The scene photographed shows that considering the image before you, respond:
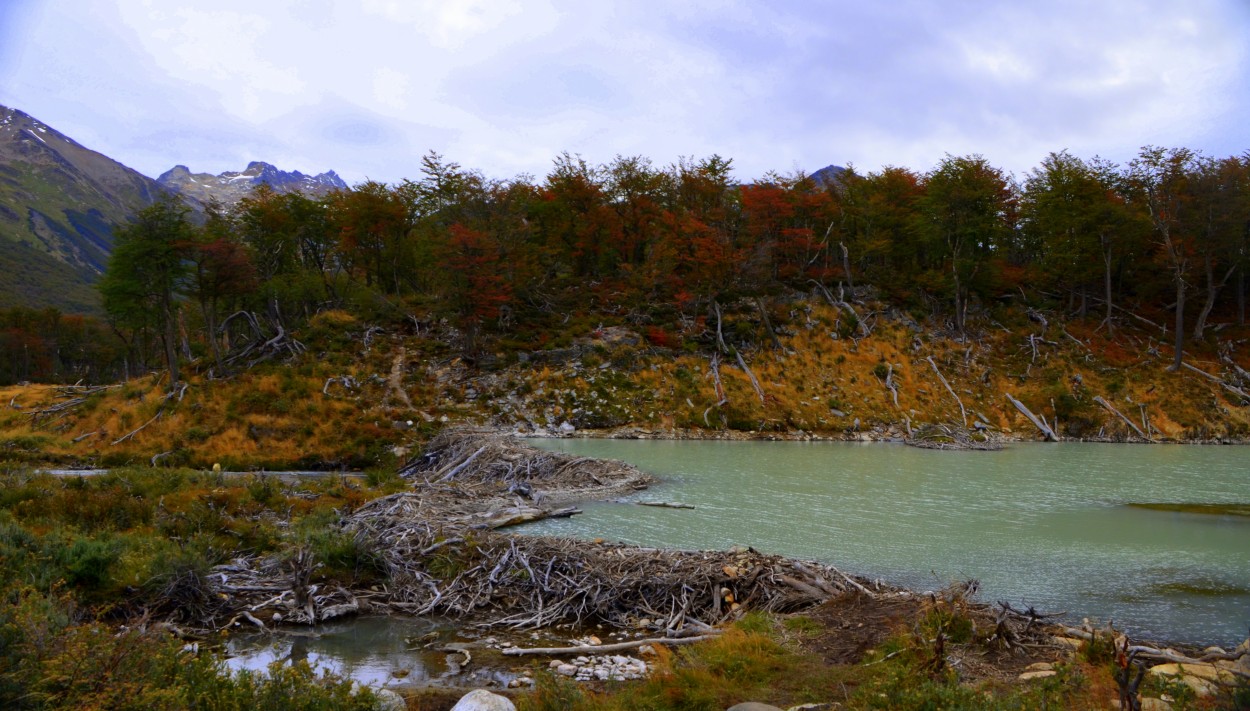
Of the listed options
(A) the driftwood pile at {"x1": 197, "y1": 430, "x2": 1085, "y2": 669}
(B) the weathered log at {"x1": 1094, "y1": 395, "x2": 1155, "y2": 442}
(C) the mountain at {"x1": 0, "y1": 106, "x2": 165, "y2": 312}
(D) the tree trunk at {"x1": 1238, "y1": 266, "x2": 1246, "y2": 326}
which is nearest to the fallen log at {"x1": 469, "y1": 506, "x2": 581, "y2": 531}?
(A) the driftwood pile at {"x1": 197, "y1": 430, "x2": 1085, "y2": 669}

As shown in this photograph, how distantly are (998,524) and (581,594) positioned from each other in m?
9.80

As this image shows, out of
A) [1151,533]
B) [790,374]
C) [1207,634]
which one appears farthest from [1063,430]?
[1207,634]

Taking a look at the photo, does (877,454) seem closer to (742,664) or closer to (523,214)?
(742,664)

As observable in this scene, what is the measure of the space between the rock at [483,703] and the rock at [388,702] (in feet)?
1.48

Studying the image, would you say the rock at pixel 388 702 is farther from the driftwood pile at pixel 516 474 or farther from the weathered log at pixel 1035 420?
the weathered log at pixel 1035 420

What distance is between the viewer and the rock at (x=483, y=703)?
5445 mm

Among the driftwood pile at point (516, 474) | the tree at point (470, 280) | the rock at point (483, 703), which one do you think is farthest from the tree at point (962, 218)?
the rock at point (483, 703)

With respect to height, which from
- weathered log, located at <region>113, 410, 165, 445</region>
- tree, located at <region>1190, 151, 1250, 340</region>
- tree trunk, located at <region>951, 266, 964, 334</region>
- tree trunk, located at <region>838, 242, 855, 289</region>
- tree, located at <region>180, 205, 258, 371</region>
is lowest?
weathered log, located at <region>113, 410, 165, 445</region>

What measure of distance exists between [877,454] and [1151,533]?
42.3 ft

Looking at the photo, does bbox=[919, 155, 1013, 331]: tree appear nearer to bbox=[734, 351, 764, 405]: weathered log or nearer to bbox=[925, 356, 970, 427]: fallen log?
bbox=[925, 356, 970, 427]: fallen log

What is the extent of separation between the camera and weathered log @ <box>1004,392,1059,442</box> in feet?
109

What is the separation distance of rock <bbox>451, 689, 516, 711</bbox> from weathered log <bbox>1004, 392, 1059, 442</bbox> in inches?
1357

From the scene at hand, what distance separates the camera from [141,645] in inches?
211

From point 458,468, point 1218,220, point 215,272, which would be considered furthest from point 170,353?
point 1218,220
